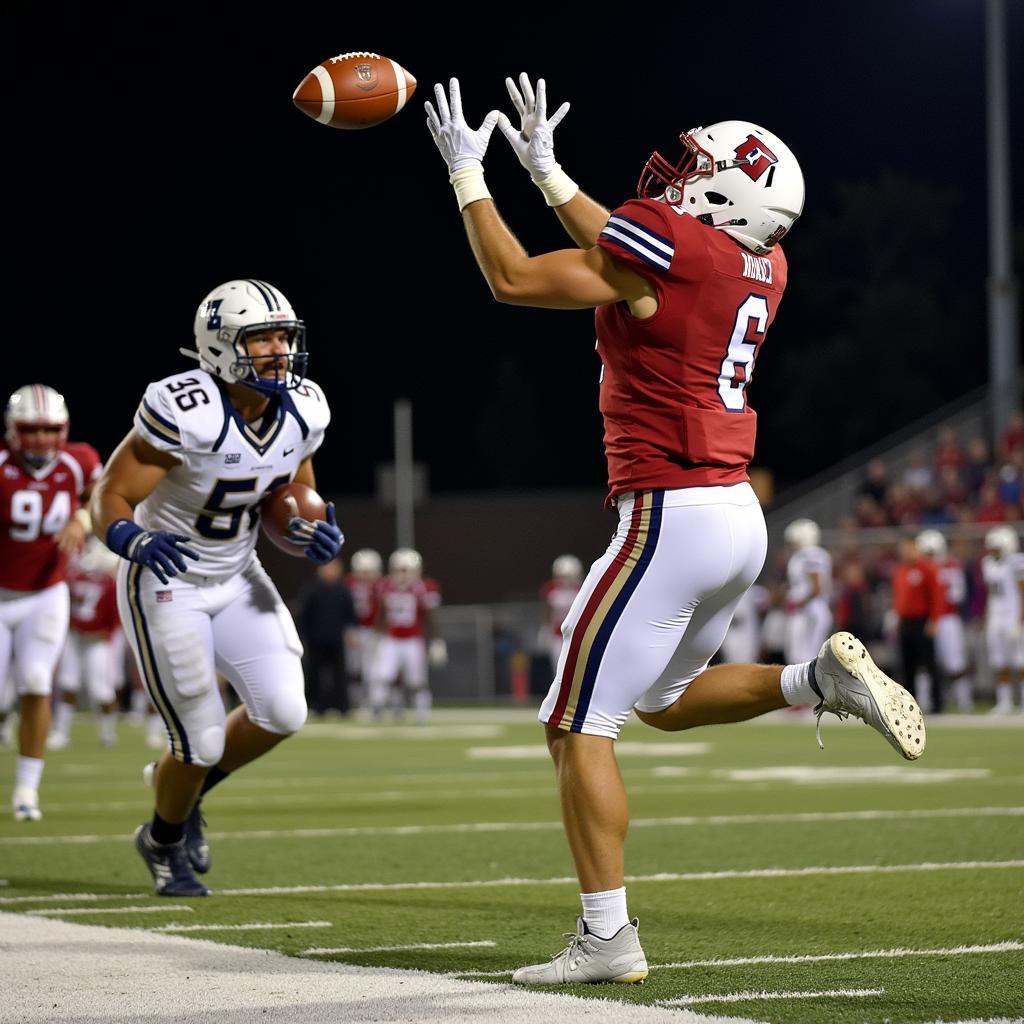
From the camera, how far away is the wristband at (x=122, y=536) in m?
5.09

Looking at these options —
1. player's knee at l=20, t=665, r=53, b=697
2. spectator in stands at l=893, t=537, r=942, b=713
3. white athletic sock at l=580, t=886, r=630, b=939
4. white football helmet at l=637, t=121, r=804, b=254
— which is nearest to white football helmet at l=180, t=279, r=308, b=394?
white football helmet at l=637, t=121, r=804, b=254

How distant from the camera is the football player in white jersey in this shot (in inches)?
211

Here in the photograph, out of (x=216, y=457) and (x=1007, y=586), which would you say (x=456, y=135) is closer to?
(x=216, y=457)

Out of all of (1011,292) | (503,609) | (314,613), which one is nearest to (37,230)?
(503,609)

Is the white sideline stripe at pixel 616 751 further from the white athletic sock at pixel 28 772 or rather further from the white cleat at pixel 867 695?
the white cleat at pixel 867 695

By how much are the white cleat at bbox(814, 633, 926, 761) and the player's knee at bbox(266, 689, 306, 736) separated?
6.09 ft

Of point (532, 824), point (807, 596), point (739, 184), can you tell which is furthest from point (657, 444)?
point (807, 596)

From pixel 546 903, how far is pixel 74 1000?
1.73 m

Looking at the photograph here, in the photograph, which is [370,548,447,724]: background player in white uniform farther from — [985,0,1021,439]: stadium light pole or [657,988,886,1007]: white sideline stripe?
[657,988,886,1007]: white sideline stripe

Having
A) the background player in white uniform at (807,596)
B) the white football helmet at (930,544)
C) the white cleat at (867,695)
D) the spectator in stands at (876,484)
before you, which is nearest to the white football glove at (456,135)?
the white cleat at (867,695)

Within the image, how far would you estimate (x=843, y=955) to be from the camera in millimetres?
4121

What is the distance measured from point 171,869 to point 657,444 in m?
2.24

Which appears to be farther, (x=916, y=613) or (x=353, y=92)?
(x=916, y=613)

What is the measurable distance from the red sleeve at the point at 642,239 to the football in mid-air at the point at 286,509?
6.09 ft
